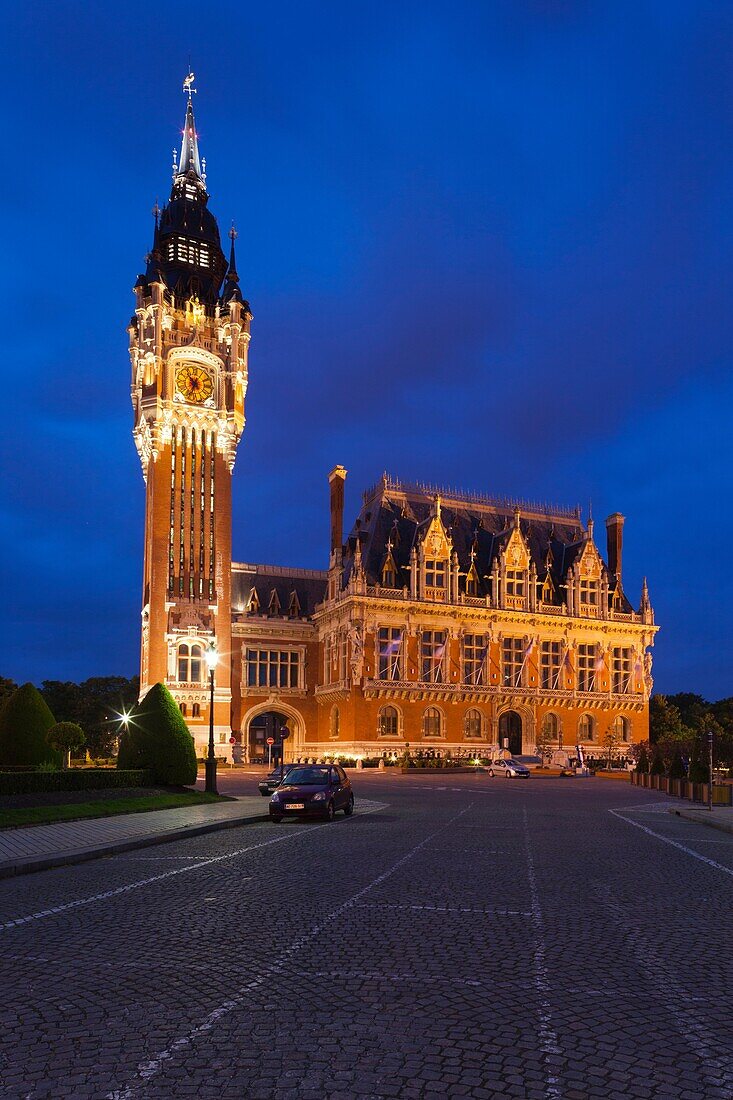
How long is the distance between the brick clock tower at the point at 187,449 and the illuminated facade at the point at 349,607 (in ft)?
0.47

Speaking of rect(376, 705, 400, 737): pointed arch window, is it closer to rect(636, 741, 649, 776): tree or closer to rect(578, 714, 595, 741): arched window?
rect(578, 714, 595, 741): arched window

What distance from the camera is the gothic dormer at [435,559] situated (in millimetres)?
75375

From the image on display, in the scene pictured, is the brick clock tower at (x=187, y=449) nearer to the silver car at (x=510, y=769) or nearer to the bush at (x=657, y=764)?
the silver car at (x=510, y=769)

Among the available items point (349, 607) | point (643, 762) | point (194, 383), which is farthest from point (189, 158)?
point (643, 762)

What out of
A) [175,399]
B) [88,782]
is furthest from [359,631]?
[88,782]

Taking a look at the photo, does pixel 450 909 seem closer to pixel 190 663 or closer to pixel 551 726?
pixel 190 663

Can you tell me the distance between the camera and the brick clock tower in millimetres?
72562

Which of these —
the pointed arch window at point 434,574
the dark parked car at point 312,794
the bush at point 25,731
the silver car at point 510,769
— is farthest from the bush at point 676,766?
the pointed arch window at point 434,574

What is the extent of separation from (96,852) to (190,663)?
5675 centimetres

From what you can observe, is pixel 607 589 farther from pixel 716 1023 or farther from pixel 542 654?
pixel 716 1023

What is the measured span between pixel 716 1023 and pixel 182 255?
84.8m

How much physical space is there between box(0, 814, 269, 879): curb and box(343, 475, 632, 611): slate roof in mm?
52846

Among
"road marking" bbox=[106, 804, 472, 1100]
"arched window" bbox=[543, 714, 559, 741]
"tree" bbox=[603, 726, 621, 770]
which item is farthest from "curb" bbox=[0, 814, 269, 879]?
"tree" bbox=[603, 726, 621, 770]

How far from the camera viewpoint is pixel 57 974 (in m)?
8.07
